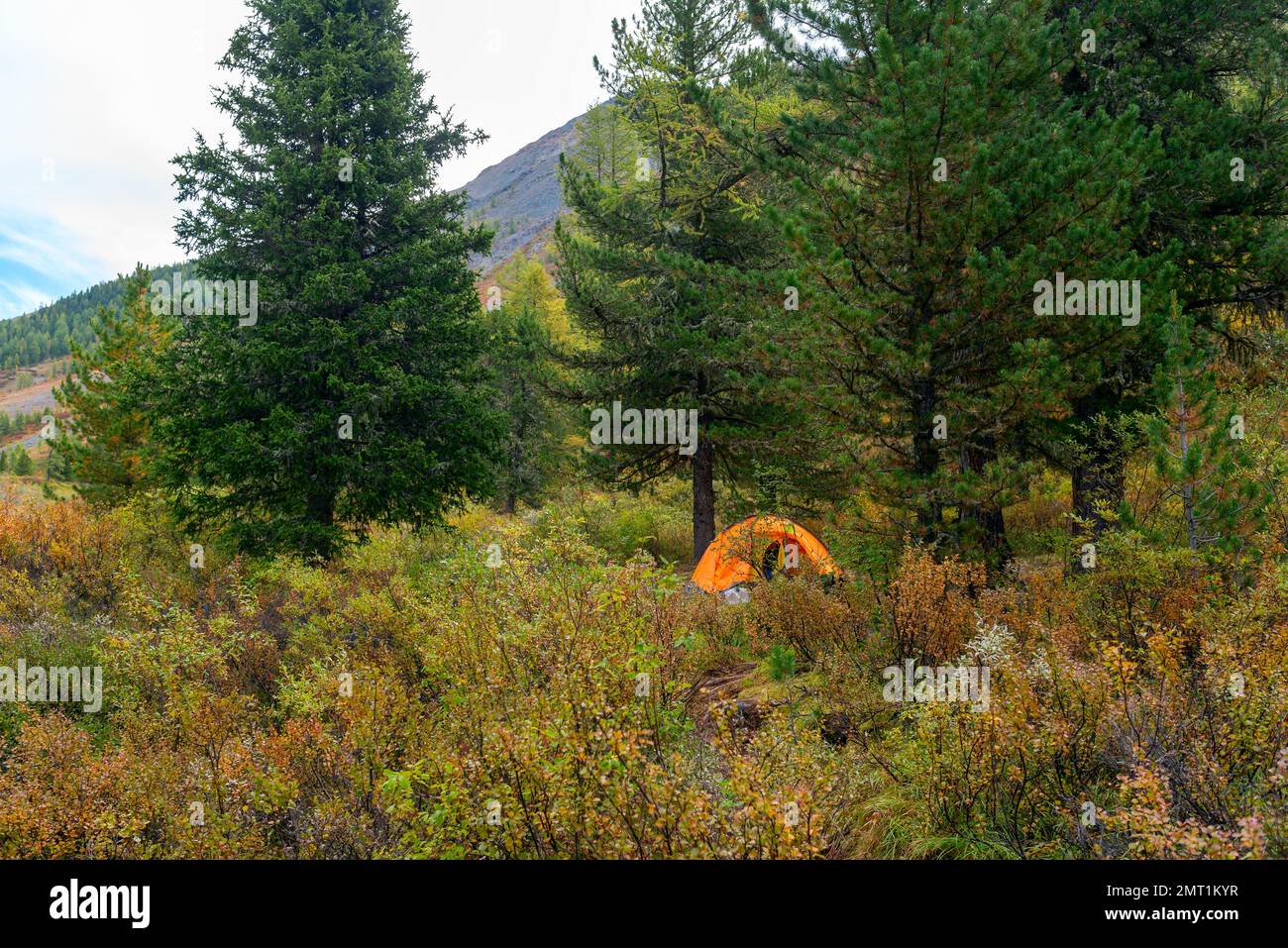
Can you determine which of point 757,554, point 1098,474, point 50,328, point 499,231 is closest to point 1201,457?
point 1098,474

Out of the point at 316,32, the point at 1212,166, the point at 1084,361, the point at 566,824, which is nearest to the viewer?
the point at 566,824

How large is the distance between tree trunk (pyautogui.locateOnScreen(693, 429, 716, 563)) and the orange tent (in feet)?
6.61

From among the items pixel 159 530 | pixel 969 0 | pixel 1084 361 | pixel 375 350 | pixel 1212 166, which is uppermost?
pixel 969 0

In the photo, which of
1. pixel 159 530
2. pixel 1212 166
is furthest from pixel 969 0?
pixel 159 530

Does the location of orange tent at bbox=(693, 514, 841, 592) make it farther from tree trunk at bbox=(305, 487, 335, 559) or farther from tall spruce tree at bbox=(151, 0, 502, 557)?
tree trunk at bbox=(305, 487, 335, 559)

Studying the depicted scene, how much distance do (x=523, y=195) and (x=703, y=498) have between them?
515ft

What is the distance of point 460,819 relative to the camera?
3686mm

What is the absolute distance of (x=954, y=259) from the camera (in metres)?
7.86

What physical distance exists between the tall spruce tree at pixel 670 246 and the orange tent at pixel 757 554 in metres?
2.51

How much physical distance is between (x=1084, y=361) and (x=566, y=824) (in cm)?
743

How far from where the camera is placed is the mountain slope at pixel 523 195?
12112 cm

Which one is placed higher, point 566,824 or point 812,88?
point 812,88
